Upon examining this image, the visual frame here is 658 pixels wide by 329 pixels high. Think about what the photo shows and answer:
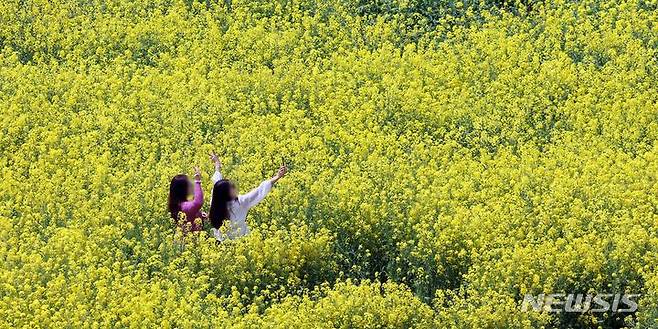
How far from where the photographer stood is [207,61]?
20453 mm

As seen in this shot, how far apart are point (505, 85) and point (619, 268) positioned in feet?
17.3

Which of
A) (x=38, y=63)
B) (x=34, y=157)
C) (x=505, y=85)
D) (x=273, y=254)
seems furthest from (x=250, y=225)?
(x=38, y=63)

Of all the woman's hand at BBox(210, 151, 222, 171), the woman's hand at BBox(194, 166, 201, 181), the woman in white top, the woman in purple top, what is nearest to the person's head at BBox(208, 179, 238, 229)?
the woman in white top

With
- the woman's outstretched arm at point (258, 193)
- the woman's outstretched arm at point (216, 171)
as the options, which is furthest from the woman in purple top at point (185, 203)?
the woman's outstretched arm at point (258, 193)

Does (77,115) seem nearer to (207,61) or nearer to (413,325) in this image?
(207,61)

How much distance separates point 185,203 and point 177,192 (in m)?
0.14

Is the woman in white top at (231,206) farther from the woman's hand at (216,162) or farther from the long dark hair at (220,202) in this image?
the woman's hand at (216,162)

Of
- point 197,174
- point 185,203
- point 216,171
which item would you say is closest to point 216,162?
point 216,171

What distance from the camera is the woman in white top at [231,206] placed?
1477cm

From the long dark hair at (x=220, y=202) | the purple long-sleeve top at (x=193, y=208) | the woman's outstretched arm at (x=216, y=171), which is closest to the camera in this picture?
the long dark hair at (x=220, y=202)

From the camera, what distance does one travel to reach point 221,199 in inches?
581

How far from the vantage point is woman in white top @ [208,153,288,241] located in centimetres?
1477

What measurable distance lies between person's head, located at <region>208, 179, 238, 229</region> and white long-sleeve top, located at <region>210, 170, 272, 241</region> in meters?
0.06

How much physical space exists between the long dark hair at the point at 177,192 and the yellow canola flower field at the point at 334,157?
12.0 inches
